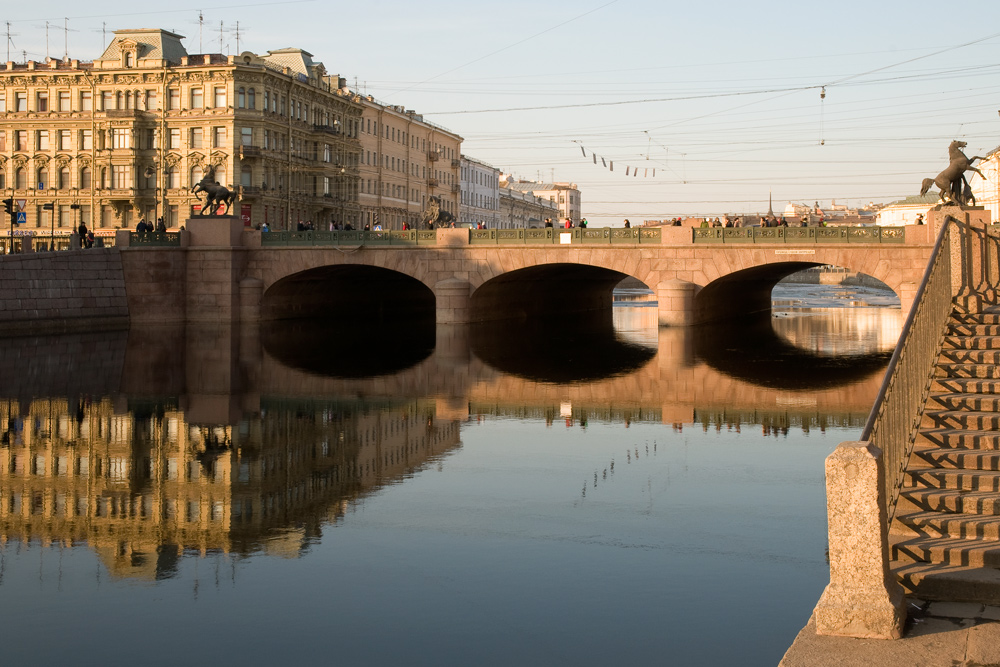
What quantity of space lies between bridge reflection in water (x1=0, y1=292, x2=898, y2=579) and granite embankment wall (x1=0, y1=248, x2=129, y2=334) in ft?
9.73

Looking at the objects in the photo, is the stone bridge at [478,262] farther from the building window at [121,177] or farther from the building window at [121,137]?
the building window at [121,137]

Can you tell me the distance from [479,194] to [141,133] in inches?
Result: 2620

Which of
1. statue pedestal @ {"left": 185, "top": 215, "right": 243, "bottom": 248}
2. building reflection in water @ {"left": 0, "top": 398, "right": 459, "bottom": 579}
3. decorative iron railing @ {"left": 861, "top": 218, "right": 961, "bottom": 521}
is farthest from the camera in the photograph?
statue pedestal @ {"left": 185, "top": 215, "right": 243, "bottom": 248}

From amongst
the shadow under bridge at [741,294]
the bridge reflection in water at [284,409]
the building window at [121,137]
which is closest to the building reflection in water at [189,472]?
the bridge reflection in water at [284,409]

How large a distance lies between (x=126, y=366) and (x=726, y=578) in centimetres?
2588

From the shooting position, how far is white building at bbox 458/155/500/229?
134125 mm

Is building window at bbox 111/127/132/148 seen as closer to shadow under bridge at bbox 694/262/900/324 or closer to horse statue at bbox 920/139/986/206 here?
shadow under bridge at bbox 694/262/900/324

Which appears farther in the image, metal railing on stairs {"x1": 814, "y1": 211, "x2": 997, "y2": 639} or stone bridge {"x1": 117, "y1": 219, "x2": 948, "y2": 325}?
stone bridge {"x1": 117, "y1": 219, "x2": 948, "y2": 325}

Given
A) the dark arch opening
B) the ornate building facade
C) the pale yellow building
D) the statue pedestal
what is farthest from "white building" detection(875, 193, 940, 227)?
the statue pedestal

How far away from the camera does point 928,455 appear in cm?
1167

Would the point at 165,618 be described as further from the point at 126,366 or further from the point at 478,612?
the point at 126,366

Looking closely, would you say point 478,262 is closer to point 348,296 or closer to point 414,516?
point 348,296

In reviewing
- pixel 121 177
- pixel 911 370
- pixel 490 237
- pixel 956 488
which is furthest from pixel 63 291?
pixel 956 488

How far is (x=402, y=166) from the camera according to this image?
108375 millimetres
